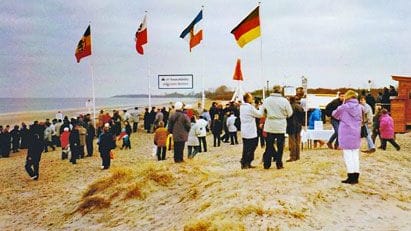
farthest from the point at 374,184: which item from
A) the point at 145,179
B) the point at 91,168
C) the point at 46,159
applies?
the point at 46,159

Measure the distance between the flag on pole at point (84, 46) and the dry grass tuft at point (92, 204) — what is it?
55.7 feet

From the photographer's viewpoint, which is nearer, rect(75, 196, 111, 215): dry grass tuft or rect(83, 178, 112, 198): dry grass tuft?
rect(75, 196, 111, 215): dry grass tuft

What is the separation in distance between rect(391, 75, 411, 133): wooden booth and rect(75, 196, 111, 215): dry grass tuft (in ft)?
48.5

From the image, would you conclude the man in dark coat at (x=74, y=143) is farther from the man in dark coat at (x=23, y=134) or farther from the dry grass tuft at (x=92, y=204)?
the dry grass tuft at (x=92, y=204)

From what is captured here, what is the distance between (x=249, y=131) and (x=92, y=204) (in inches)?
164

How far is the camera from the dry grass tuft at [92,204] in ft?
42.1

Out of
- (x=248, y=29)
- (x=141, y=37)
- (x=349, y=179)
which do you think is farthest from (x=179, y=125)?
(x=141, y=37)

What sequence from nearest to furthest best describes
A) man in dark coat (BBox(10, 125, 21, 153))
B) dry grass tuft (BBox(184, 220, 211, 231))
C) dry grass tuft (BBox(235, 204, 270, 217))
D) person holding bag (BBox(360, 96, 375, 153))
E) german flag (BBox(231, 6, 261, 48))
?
dry grass tuft (BBox(184, 220, 211, 231))
dry grass tuft (BBox(235, 204, 270, 217))
person holding bag (BBox(360, 96, 375, 153))
german flag (BBox(231, 6, 261, 48))
man in dark coat (BBox(10, 125, 21, 153))

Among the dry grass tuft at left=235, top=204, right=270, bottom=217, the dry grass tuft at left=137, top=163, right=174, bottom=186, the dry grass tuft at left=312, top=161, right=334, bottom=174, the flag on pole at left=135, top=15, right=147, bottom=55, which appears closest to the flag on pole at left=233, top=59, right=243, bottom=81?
the flag on pole at left=135, top=15, right=147, bottom=55

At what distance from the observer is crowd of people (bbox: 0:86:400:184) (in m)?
10.6

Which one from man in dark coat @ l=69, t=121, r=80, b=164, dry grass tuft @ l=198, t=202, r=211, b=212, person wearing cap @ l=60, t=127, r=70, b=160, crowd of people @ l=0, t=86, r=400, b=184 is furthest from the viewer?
person wearing cap @ l=60, t=127, r=70, b=160

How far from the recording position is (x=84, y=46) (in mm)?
29328

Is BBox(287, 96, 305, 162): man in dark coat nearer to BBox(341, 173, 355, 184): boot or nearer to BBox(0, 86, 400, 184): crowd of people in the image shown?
BBox(0, 86, 400, 184): crowd of people

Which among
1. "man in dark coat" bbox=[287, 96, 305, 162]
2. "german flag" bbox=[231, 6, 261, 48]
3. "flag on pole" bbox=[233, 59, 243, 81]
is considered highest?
"german flag" bbox=[231, 6, 261, 48]
